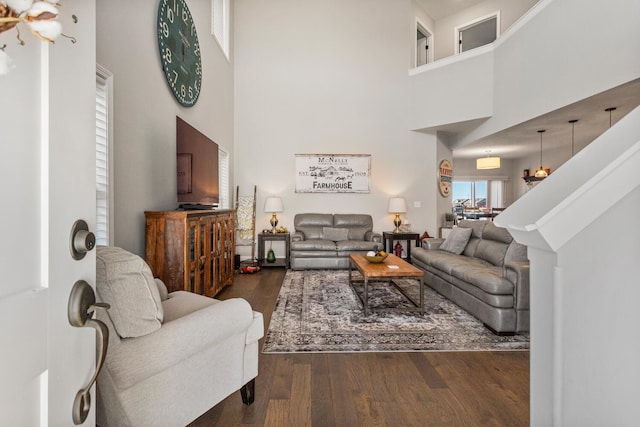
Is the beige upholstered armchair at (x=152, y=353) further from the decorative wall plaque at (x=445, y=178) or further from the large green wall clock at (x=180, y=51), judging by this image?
the decorative wall plaque at (x=445, y=178)

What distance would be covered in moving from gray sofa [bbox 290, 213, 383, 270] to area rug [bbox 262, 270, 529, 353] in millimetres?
1283

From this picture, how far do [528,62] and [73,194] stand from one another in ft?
16.9

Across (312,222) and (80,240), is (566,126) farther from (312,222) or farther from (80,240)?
(80,240)

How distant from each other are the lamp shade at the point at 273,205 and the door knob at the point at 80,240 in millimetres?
4912

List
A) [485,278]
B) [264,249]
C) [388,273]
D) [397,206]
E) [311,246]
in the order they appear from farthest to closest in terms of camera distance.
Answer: [397,206] < [264,249] < [311,246] < [388,273] < [485,278]

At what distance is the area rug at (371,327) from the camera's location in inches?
93.2

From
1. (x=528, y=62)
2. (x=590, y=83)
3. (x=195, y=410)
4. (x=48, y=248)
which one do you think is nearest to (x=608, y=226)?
(x=48, y=248)

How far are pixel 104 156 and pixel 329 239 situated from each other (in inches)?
154

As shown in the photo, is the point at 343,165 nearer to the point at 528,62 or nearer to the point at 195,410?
the point at 528,62

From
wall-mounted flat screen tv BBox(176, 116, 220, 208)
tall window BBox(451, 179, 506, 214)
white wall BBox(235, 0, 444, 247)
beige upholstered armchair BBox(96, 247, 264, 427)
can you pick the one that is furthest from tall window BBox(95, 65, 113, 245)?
tall window BBox(451, 179, 506, 214)

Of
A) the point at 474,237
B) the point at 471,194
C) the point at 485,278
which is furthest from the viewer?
the point at 471,194

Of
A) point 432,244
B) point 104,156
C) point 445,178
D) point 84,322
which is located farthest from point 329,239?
point 84,322

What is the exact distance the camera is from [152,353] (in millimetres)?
1182

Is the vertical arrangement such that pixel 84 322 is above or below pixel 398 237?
above
